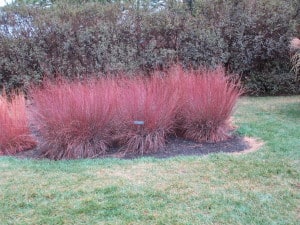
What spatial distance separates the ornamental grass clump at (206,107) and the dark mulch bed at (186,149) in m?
0.14

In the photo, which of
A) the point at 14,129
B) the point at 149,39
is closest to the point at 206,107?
the point at 14,129

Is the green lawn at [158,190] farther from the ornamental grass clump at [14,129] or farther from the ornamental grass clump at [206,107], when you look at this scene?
the ornamental grass clump at [206,107]

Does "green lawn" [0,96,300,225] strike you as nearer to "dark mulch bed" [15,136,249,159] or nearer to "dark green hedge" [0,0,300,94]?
"dark mulch bed" [15,136,249,159]

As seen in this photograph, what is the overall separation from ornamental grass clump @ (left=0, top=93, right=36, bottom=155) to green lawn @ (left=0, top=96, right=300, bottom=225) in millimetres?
475

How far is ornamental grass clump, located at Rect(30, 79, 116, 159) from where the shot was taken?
4696 mm

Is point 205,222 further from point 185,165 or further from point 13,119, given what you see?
point 13,119

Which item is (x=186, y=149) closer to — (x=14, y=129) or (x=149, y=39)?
(x=14, y=129)

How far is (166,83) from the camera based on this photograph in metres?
5.31

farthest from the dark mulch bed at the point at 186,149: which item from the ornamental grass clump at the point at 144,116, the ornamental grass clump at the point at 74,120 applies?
the ornamental grass clump at the point at 74,120

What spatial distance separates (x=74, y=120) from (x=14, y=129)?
102 cm

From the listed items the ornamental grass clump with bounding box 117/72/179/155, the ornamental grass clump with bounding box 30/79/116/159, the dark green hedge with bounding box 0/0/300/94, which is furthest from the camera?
the dark green hedge with bounding box 0/0/300/94

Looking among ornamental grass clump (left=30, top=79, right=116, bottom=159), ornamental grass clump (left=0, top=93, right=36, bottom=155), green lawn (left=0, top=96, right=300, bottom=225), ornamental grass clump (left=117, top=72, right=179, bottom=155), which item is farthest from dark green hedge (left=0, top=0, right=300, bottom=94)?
green lawn (left=0, top=96, right=300, bottom=225)

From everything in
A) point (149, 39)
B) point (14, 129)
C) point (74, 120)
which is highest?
point (149, 39)

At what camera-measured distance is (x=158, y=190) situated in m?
3.43
